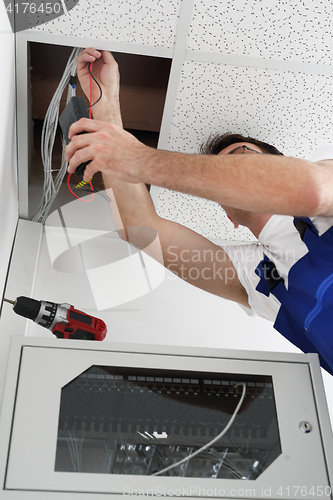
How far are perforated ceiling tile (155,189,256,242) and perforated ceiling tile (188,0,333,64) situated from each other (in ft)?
1.89

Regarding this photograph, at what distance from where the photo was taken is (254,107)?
1.28m

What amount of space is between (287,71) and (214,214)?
0.64 m

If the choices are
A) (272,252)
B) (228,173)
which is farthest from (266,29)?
(272,252)

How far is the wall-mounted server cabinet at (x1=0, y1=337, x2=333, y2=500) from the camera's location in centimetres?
A: 73

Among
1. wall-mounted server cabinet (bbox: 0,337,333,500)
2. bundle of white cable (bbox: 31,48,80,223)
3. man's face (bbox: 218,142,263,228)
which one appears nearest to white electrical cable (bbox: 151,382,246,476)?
wall-mounted server cabinet (bbox: 0,337,333,500)

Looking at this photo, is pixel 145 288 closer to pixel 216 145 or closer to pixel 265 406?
pixel 216 145

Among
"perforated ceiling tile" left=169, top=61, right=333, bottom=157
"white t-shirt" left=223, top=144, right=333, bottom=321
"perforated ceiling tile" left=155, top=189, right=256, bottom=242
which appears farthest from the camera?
"perforated ceiling tile" left=155, top=189, right=256, bottom=242

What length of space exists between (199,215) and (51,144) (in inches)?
26.3

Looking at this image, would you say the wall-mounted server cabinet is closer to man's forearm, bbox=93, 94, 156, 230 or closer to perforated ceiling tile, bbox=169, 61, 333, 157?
man's forearm, bbox=93, 94, 156, 230

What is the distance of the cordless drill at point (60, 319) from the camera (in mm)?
979

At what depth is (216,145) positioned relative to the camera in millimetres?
1386

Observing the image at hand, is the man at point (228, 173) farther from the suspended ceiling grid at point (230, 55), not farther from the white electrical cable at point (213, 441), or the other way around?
the white electrical cable at point (213, 441)

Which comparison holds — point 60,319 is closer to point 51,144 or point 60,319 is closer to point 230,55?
point 51,144

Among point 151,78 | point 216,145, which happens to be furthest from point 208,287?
point 151,78
